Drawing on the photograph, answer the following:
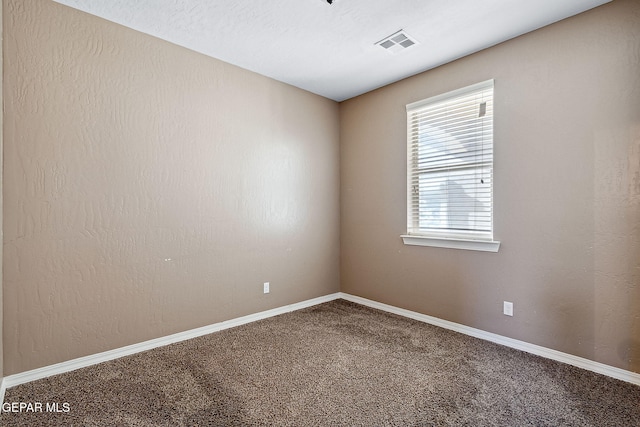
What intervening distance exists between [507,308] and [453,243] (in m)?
0.70

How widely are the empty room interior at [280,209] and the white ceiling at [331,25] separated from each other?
0.02 m

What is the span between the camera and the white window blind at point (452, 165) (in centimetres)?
281

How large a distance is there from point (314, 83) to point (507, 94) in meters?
1.94

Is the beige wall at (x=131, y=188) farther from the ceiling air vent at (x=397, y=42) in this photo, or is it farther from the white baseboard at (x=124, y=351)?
the ceiling air vent at (x=397, y=42)

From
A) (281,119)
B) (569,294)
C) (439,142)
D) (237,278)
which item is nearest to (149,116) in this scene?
(281,119)

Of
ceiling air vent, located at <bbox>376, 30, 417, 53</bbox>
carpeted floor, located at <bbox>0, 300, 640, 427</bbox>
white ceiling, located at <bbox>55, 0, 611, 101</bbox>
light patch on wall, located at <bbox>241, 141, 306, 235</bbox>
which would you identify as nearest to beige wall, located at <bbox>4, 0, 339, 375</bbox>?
light patch on wall, located at <bbox>241, 141, 306, 235</bbox>

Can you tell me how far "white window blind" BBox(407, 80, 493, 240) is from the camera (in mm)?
2809

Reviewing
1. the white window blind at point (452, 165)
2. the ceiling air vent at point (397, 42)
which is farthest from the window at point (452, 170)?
the ceiling air vent at point (397, 42)

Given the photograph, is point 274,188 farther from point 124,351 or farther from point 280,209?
point 124,351

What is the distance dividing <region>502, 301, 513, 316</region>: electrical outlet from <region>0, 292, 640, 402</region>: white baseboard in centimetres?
21

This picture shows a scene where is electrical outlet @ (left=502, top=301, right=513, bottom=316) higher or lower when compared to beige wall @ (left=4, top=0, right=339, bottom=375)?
lower

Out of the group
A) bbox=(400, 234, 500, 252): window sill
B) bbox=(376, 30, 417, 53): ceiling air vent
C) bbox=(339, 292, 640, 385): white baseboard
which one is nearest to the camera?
bbox=(339, 292, 640, 385): white baseboard

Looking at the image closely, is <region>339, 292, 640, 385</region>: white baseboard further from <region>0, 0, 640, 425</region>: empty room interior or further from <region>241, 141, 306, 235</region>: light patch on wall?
<region>241, 141, 306, 235</region>: light patch on wall

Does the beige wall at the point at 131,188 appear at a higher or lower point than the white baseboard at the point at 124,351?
higher
